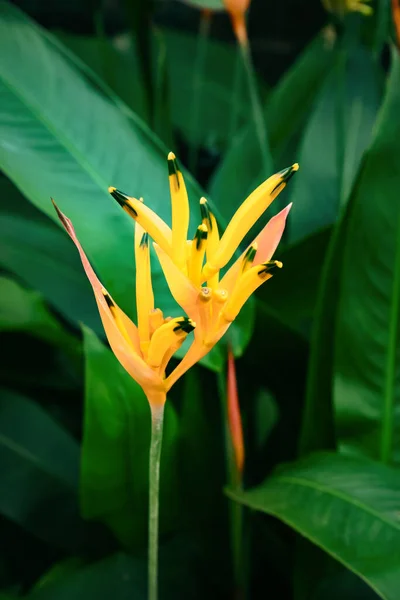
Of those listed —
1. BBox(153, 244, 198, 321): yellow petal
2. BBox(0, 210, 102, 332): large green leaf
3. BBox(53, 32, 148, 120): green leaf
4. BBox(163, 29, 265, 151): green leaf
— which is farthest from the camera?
BBox(163, 29, 265, 151): green leaf

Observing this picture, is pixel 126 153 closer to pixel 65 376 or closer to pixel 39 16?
pixel 65 376

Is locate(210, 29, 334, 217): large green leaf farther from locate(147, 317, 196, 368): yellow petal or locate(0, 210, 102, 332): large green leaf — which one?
locate(147, 317, 196, 368): yellow petal

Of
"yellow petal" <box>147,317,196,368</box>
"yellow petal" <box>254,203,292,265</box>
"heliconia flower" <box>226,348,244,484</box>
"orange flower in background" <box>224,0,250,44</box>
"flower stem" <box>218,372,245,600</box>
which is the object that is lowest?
"flower stem" <box>218,372,245,600</box>

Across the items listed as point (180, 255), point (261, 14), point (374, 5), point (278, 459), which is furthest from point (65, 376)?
point (261, 14)

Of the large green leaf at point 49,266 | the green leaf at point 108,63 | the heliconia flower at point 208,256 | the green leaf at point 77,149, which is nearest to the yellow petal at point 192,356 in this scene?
the heliconia flower at point 208,256

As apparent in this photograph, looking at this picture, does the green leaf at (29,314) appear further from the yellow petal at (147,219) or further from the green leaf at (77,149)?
the yellow petal at (147,219)

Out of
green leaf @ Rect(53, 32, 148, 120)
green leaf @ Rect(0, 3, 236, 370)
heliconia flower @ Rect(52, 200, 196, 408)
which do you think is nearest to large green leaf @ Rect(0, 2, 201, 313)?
green leaf @ Rect(0, 3, 236, 370)
